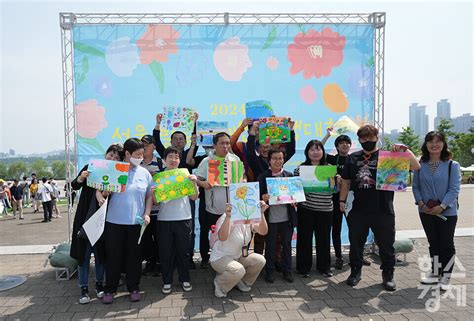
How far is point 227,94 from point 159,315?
345 cm

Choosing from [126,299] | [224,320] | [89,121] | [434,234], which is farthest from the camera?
[89,121]

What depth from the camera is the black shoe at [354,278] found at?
165 inches

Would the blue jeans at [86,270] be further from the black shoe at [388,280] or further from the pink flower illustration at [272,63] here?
the pink flower illustration at [272,63]

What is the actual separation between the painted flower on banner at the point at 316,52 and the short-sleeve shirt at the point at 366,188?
198 centimetres

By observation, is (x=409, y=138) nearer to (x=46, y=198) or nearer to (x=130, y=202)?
(x=46, y=198)

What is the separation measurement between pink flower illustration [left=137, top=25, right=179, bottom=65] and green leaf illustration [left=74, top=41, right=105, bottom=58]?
61 centimetres

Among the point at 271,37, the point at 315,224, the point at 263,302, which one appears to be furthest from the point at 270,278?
the point at 271,37

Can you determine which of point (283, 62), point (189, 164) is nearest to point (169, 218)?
point (189, 164)

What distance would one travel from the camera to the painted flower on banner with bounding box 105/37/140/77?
206 inches

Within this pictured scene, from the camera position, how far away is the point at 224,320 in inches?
132

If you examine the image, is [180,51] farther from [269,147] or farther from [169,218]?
[169,218]

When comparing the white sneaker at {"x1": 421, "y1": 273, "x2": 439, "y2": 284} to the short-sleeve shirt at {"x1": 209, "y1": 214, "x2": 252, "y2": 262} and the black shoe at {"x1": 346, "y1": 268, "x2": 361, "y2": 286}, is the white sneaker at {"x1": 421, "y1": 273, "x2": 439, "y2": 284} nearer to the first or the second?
the black shoe at {"x1": 346, "y1": 268, "x2": 361, "y2": 286}

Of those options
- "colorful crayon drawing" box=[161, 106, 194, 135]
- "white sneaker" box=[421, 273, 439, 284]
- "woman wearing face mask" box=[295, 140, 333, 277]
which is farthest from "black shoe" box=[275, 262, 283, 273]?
Answer: "colorful crayon drawing" box=[161, 106, 194, 135]

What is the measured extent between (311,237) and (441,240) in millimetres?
1563
